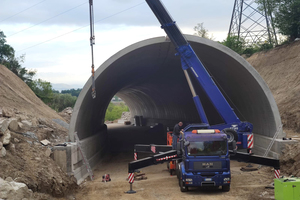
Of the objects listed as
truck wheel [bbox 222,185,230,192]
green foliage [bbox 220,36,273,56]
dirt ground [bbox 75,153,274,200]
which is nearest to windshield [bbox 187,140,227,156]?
truck wheel [bbox 222,185,230,192]

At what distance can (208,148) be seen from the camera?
41.0 ft

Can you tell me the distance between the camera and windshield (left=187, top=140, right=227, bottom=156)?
12.5 meters

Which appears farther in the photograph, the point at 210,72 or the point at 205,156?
the point at 210,72

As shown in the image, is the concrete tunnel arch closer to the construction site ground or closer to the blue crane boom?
the blue crane boom

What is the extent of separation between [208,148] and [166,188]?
8.64 ft

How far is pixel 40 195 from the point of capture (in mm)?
11695

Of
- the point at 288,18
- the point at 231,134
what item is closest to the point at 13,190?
the point at 231,134

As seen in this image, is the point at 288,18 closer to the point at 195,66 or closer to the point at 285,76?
the point at 285,76

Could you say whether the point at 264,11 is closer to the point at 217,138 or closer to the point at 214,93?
the point at 214,93

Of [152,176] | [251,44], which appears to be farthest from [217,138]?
[251,44]

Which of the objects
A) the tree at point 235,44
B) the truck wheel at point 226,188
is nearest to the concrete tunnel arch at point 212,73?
the truck wheel at point 226,188

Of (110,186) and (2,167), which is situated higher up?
(2,167)

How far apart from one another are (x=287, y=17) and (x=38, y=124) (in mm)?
24204

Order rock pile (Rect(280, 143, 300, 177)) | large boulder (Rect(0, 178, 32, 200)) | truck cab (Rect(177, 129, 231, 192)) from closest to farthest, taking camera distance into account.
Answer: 1. large boulder (Rect(0, 178, 32, 200))
2. truck cab (Rect(177, 129, 231, 192))
3. rock pile (Rect(280, 143, 300, 177))
